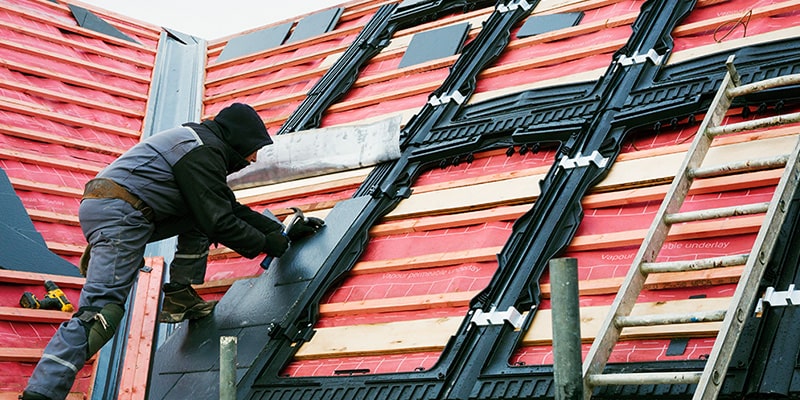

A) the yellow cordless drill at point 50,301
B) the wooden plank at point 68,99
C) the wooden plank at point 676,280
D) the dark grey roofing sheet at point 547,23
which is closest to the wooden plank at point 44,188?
the yellow cordless drill at point 50,301

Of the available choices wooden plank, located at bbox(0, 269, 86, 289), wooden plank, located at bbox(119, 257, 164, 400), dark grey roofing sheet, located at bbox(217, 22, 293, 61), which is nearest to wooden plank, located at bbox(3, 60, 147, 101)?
dark grey roofing sheet, located at bbox(217, 22, 293, 61)

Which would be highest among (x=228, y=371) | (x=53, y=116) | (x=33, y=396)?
(x=53, y=116)


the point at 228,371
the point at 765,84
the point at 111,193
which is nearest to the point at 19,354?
the point at 111,193

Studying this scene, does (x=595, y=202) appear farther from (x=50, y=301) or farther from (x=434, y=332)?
(x=50, y=301)

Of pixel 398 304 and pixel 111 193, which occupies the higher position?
pixel 111 193

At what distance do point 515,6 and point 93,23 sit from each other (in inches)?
171

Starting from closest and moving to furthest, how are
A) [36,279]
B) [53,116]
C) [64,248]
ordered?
[36,279], [64,248], [53,116]

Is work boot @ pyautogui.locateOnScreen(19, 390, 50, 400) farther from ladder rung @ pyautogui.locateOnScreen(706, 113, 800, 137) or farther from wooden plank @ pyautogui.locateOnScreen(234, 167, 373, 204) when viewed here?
ladder rung @ pyautogui.locateOnScreen(706, 113, 800, 137)

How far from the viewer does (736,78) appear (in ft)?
14.2

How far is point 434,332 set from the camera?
445 cm

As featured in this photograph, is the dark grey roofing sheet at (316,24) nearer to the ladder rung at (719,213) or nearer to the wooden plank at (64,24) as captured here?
the wooden plank at (64,24)

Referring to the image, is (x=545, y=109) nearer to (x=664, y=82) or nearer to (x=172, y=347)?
(x=664, y=82)

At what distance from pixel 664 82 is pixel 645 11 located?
85 centimetres

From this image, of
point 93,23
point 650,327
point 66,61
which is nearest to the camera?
point 650,327
